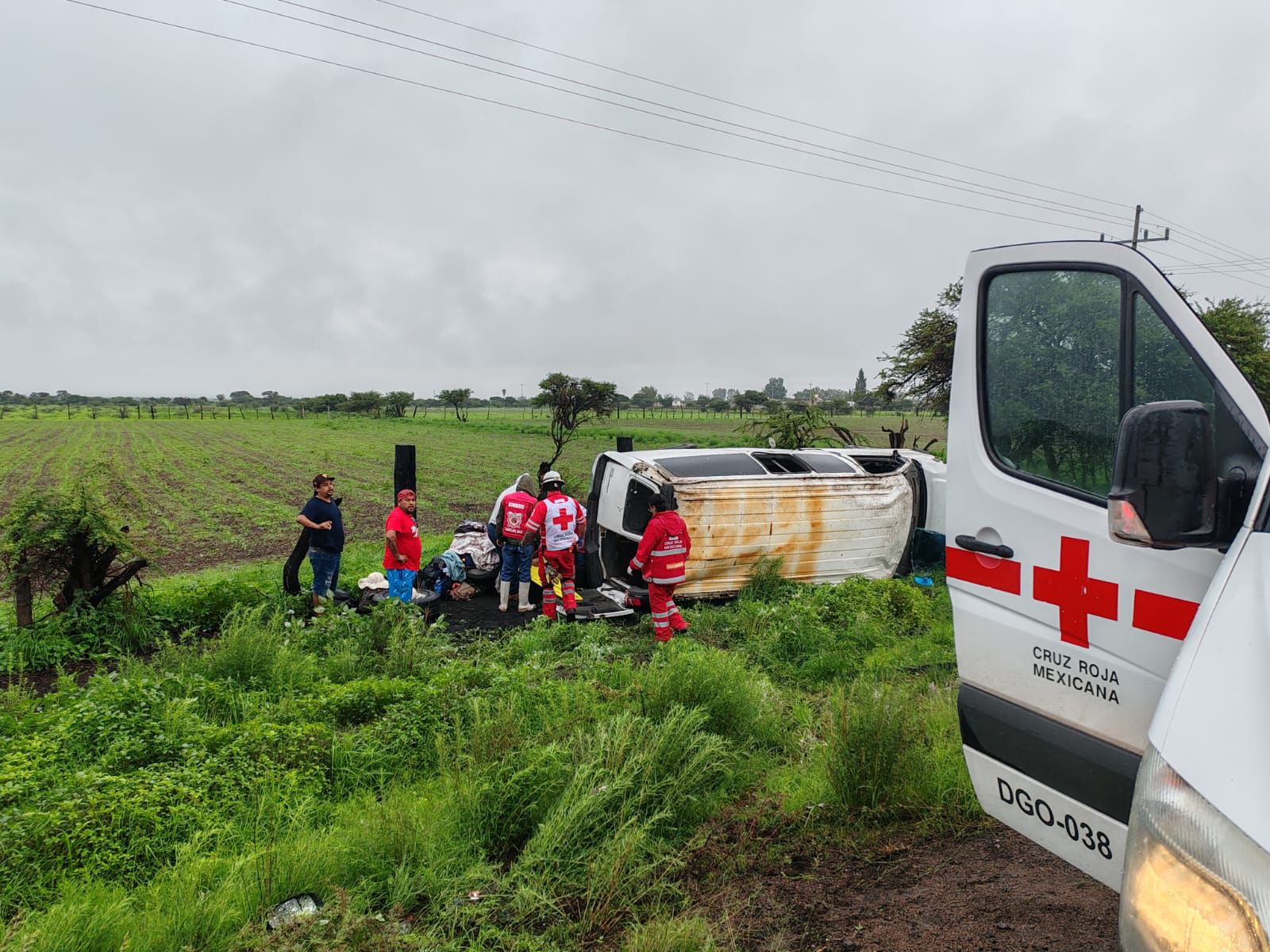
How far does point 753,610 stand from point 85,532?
6208mm

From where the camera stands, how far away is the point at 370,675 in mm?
6059

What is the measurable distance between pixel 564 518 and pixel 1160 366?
6.59 metres

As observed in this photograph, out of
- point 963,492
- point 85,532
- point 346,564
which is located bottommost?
point 346,564

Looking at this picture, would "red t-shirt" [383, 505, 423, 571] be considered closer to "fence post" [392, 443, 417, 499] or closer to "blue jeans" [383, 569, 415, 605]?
"blue jeans" [383, 569, 415, 605]

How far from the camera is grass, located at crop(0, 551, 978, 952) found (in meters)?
3.06

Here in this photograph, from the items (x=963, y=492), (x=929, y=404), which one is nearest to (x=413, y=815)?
(x=963, y=492)

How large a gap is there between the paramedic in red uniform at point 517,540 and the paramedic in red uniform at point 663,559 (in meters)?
1.68

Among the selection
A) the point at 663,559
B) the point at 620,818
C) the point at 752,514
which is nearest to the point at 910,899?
the point at 620,818

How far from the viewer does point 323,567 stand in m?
8.53

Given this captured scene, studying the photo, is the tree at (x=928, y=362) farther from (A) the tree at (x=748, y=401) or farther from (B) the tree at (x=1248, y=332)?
(A) the tree at (x=748, y=401)

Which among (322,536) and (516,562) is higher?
(322,536)

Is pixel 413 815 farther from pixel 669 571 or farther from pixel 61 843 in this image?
pixel 669 571

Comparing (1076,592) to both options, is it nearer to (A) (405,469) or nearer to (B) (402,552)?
(B) (402,552)

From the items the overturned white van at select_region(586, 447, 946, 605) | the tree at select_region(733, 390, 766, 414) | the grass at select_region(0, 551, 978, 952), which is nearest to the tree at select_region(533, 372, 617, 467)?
the overturned white van at select_region(586, 447, 946, 605)
